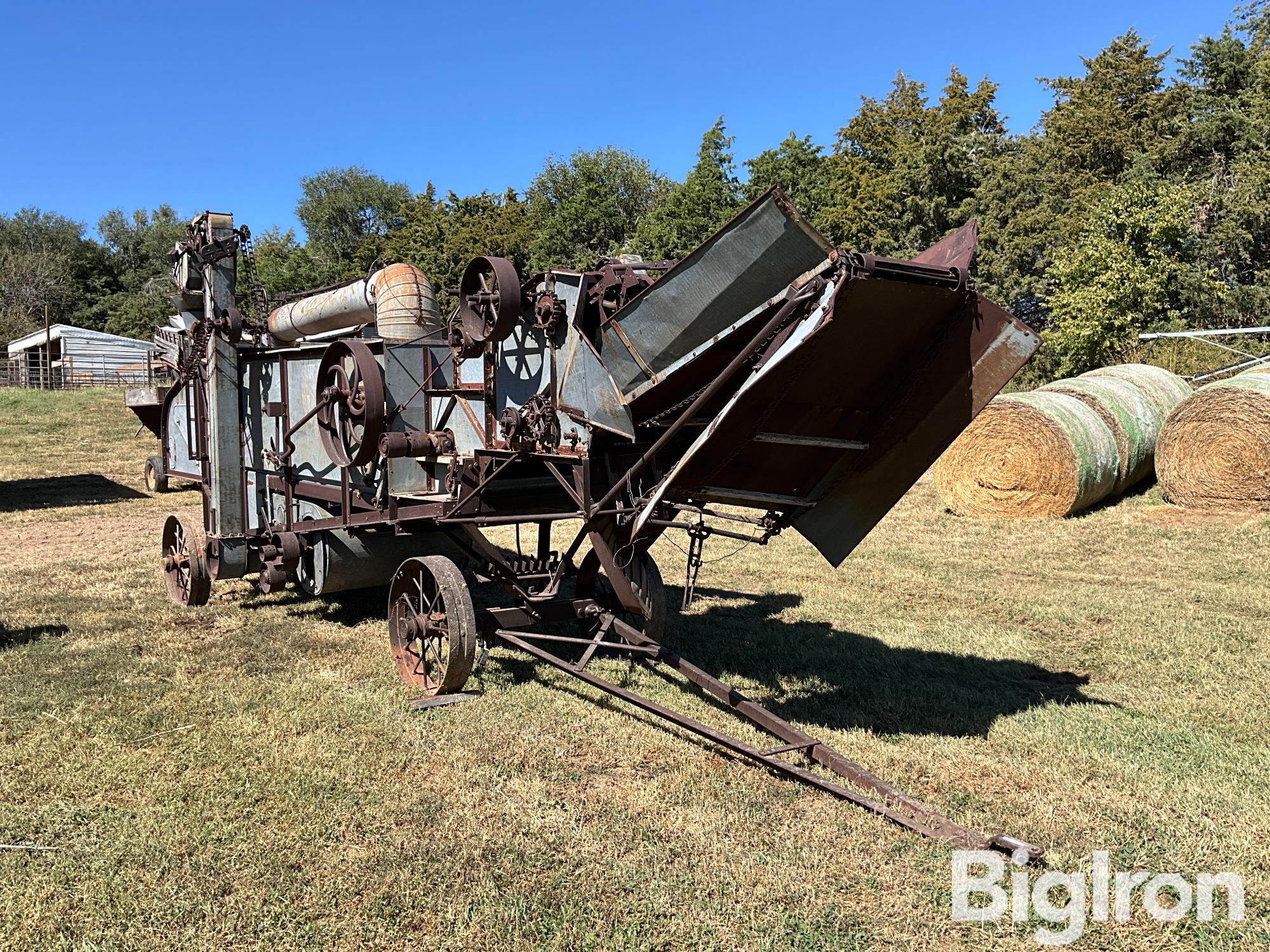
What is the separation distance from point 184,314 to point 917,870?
9366mm

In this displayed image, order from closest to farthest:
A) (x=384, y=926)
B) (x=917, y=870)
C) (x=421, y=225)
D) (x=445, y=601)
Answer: (x=384, y=926)
(x=917, y=870)
(x=445, y=601)
(x=421, y=225)

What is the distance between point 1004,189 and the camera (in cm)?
3472

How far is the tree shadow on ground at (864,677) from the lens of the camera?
6.81 m

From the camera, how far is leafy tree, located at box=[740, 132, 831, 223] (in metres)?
42.6

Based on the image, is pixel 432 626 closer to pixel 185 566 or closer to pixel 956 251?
pixel 185 566

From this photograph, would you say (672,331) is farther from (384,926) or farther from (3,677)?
(3,677)

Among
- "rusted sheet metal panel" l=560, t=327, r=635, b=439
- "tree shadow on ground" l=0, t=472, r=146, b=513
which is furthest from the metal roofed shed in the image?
"rusted sheet metal panel" l=560, t=327, r=635, b=439

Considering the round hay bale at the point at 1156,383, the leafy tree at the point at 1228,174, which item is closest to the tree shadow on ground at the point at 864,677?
the round hay bale at the point at 1156,383

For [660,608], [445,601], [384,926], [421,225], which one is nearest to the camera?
[384,926]

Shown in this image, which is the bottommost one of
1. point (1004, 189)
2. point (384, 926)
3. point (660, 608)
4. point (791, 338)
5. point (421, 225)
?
point (384, 926)

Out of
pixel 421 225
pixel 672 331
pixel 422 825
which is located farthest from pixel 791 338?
pixel 421 225

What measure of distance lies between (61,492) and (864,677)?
19472 millimetres

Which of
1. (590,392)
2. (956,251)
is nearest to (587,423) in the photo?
(590,392)

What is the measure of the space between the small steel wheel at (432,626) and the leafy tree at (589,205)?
3836cm
